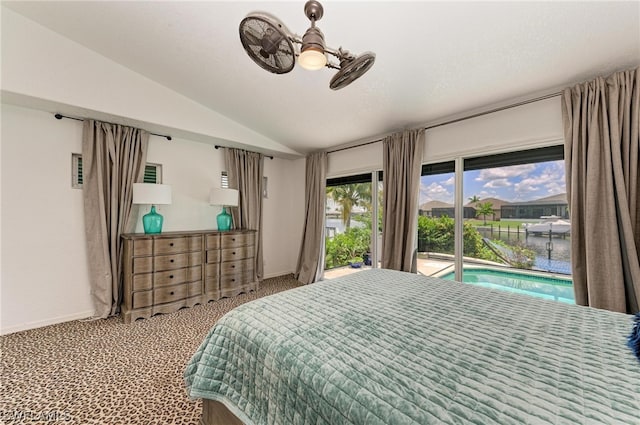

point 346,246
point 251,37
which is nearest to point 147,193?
point 251,37

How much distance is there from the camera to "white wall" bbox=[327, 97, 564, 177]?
2.29m

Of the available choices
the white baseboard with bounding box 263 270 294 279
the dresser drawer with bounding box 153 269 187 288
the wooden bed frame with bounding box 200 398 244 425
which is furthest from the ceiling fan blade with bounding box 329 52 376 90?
the white baseboard with bounding box 263 270 294 279

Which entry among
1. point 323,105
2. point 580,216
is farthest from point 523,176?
point 323,105

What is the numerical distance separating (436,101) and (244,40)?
6.80ft

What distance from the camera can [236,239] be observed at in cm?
361

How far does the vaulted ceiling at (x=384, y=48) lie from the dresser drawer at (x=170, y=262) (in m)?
2.01

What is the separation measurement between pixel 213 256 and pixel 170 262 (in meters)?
0.53

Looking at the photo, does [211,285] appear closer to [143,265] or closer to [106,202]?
[143,265]

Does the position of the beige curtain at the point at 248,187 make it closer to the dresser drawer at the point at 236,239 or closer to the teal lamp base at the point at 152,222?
the dresser drawer at the point at 236,239

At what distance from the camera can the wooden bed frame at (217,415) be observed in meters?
1.15

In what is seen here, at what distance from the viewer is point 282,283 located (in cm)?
427

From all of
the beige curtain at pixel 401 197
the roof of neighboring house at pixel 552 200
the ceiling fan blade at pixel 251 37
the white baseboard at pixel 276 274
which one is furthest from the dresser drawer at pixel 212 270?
the roof of neighboring house at pixel 552 200

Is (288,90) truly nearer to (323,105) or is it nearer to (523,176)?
(323,105)

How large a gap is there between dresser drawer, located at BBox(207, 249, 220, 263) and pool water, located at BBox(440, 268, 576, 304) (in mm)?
2977
